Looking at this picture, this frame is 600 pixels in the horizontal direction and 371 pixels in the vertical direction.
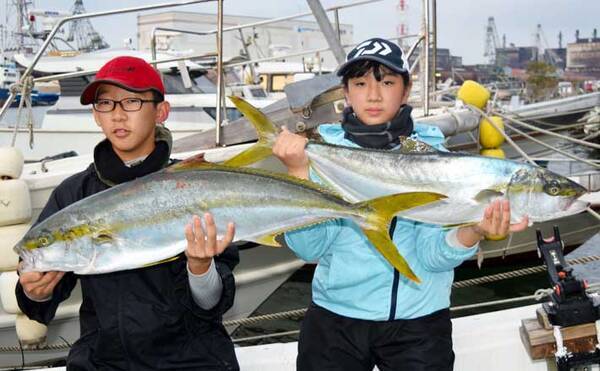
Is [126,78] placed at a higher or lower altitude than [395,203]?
higher

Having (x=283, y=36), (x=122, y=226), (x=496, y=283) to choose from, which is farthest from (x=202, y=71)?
(x=283, y=36)

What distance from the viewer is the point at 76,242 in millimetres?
2102

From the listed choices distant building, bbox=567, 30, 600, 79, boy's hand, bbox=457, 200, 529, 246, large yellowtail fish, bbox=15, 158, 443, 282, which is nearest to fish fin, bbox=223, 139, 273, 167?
large yellowtail fish, bbox=15, 158, 443, 282

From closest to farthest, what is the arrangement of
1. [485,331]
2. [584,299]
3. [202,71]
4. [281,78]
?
[584,299] → [485,331] → [202,71] → [281,78]

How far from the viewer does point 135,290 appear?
236 centimetres

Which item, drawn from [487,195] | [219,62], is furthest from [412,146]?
[219,62]

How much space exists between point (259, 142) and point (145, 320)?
763 mm

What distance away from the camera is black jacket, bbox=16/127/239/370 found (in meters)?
2.33

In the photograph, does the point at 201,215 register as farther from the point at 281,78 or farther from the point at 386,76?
the point at 281,78

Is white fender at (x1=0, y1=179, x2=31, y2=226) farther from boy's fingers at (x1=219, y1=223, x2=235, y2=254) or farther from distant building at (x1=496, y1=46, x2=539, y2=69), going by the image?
distant building at (x1=496, y1=46, x2=539, y2=69)

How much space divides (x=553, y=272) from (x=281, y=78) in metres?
13.2

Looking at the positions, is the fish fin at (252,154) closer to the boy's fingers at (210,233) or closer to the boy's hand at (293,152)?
the boy's hand at (293,152)

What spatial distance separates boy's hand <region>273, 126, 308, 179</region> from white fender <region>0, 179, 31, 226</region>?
3279 mm

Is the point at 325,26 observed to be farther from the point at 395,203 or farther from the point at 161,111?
the point at 395,203
